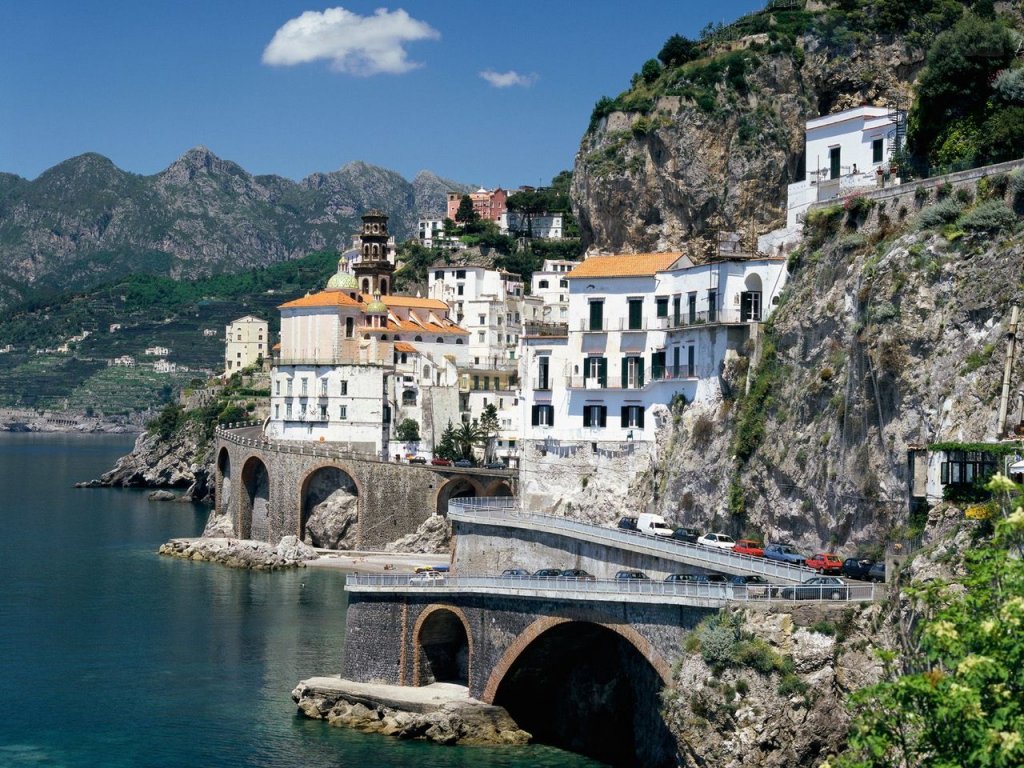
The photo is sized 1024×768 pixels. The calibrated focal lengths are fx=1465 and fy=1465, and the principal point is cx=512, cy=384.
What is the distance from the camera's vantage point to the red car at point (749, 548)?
5397cm

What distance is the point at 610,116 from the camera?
112 m

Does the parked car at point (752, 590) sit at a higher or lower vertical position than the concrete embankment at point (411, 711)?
higher

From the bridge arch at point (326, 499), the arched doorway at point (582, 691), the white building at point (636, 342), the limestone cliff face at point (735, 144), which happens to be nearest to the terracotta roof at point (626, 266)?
the white building at point (636, 342)

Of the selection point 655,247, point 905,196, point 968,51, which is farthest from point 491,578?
point 655,247

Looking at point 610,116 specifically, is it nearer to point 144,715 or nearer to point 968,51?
point 968,51

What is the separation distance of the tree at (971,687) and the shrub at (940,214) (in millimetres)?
25035

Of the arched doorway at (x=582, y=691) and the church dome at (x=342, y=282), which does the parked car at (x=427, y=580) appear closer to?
the arched doorway at (x=582, y=691)

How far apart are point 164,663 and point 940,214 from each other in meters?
40.1

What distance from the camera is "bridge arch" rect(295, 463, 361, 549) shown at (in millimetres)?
104812

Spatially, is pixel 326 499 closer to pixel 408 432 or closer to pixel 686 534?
pixel 408 432

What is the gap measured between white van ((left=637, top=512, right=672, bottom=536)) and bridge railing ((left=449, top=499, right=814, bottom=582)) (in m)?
4.62

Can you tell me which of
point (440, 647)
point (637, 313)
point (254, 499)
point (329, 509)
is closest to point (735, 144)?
point (637, 313)

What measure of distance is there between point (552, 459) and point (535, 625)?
78.8 ft

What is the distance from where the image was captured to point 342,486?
106 meters
